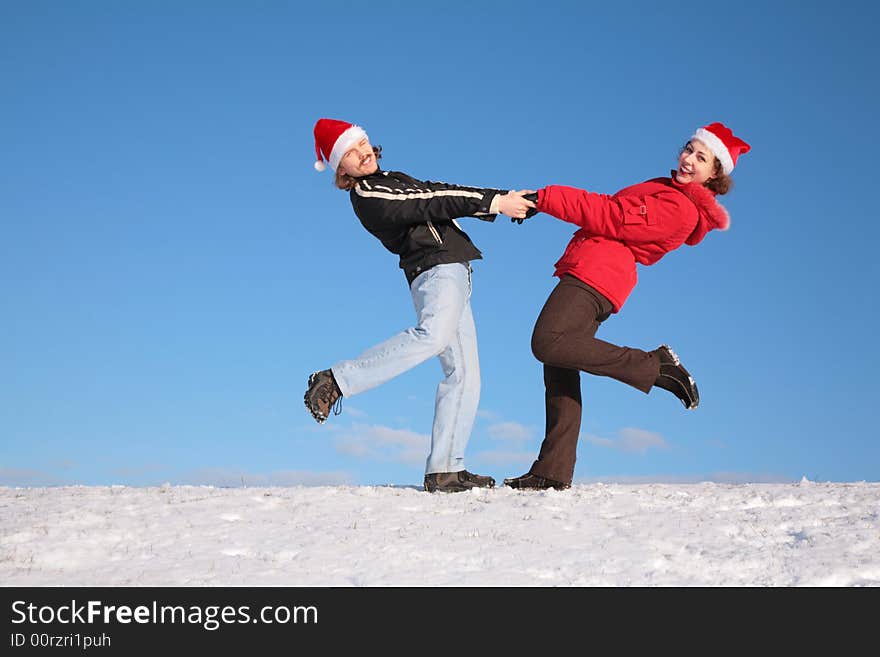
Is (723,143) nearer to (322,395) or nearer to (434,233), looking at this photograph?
(434,233)

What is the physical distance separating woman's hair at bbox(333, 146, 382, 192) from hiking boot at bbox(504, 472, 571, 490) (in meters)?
2.32

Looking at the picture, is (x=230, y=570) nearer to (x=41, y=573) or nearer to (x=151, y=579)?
(x=151, y=579)

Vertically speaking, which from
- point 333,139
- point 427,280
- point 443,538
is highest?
point 333,139

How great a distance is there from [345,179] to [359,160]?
17 cm

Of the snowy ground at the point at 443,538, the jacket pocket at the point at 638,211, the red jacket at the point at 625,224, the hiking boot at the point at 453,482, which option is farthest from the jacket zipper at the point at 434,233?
the snowy ground at the point at 443,538

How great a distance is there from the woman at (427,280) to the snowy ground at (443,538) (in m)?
0.52

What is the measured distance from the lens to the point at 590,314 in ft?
19.2

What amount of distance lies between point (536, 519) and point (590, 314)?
5.14 feet

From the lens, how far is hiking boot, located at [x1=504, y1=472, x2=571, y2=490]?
6098 mm

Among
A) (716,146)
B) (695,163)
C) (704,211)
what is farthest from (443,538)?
(716,146)

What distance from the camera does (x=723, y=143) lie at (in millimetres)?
6020

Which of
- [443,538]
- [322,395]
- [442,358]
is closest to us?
[443,538]

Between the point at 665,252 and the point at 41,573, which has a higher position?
the point at 665,252
